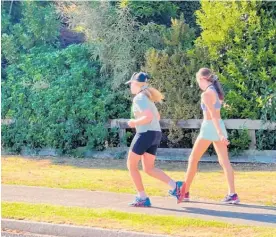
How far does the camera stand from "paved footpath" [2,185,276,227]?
7.64 meters

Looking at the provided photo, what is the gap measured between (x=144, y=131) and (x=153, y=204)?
1.09 meters

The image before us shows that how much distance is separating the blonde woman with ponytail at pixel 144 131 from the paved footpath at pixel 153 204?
30cm

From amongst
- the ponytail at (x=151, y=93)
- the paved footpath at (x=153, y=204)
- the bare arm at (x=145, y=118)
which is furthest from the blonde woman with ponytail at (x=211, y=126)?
the bare arm at (x=145, y=118)

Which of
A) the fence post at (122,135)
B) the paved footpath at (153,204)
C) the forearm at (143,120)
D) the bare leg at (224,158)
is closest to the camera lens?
the paved footpath at (153,204)

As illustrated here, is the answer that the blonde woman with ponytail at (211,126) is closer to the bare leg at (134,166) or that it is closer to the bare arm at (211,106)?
the bare arm at (211,106)

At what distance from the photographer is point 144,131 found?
27.1 feet

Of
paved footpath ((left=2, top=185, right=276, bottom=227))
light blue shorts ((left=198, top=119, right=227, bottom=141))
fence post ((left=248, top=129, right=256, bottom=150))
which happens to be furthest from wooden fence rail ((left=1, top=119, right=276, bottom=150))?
light blue shorts ((left=198, top=119, right=227, bottom=141))

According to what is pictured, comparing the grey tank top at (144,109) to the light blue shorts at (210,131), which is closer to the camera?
the grey tank top at (144,109)

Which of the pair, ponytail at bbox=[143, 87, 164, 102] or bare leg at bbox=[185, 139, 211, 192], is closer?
ponytail at bbox=[143, 87, 164, 102]

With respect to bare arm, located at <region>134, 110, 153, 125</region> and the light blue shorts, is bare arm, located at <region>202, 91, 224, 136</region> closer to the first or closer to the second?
the light blue shorts

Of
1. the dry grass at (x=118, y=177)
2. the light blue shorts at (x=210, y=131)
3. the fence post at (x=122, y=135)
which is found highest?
the light blue shorts at (x=210, y=131)

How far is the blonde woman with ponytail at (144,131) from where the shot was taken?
26.9ft

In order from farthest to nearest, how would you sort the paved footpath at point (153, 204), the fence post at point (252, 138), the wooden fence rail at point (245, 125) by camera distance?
1. the fence post at point (252, 138)
2. the wooden fence rail at point (245, 125)
3. the paved footpath at point (153, 204)

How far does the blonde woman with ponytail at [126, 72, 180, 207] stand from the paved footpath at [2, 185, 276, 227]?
30 cm
